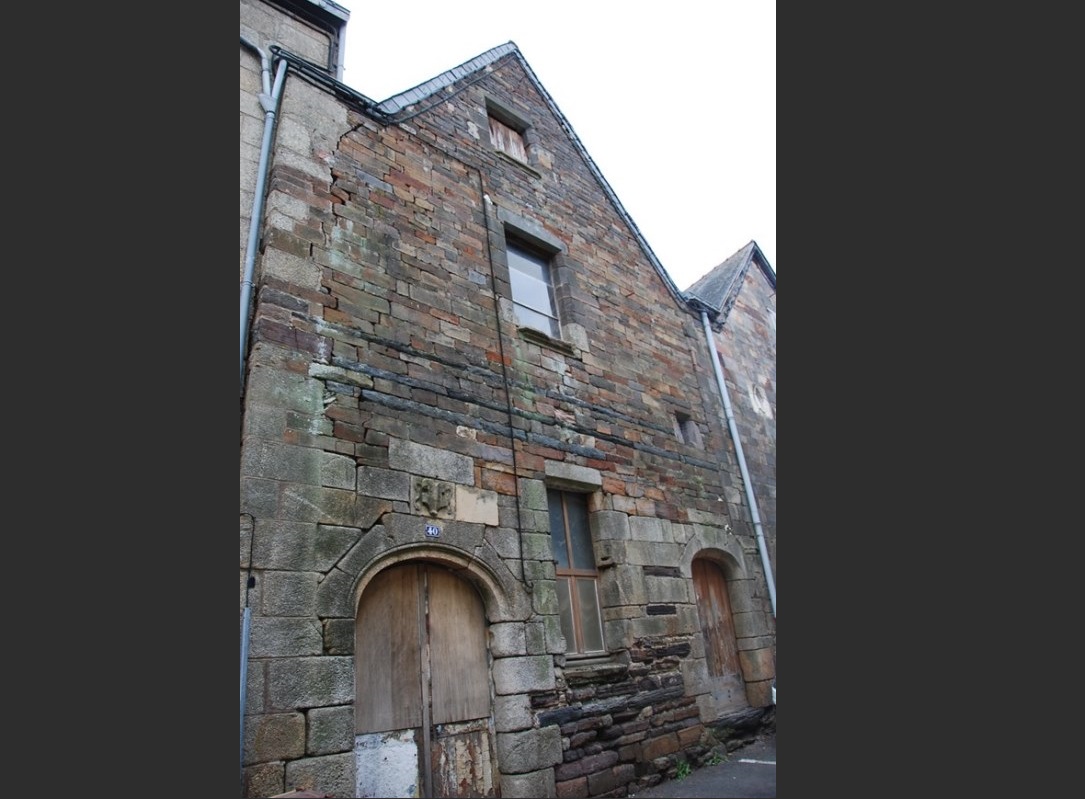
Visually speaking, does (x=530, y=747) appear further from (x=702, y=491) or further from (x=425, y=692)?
(x=702, y=491)

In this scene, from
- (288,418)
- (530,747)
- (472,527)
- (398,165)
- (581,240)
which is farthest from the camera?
(581,240)

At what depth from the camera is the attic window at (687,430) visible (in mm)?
7504

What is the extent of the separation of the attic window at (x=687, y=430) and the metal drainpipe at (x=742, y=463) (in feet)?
2.63

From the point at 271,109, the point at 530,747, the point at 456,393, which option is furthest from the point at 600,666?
the point at 271,109

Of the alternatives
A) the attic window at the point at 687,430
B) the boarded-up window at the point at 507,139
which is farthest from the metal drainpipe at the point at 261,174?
the attic window at the point at 687,430

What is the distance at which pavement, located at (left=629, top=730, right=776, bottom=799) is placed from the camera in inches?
175

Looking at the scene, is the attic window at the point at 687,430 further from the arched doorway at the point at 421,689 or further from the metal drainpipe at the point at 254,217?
the metal drainpipe at the point at 254,217

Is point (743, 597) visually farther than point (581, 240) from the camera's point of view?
No

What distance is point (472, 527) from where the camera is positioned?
459 centimetres

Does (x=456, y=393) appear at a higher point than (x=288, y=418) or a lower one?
higher

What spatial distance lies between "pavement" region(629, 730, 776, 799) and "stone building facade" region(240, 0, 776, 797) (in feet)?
0.52

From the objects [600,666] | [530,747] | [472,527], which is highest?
[472,527]

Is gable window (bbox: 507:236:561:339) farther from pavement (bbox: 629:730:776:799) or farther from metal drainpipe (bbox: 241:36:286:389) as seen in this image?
pavement (bbox: 629:730:776:799)

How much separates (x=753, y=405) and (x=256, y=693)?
8.04m
